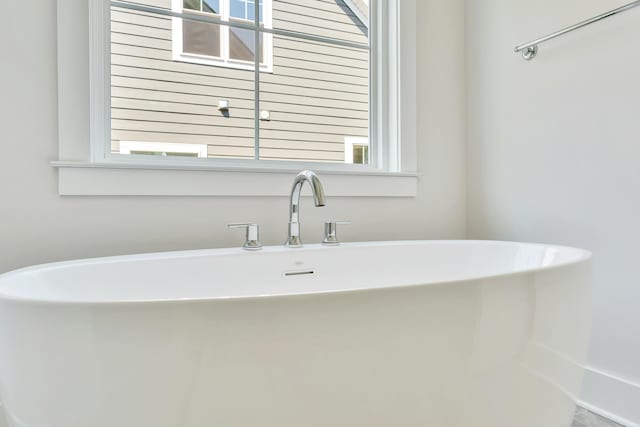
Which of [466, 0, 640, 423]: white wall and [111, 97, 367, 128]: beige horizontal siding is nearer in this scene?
[466, 0, 640, 423]: white wall

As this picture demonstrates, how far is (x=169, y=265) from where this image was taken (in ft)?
3.85

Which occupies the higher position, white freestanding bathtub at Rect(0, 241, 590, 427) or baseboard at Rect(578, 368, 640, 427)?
white freestanding bathtub at Rect(0, 241, 590, 427)

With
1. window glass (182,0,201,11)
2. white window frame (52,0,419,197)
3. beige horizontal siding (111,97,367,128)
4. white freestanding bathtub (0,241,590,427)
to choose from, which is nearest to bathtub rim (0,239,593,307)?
white freestanding bathtub (0,241,590,427)

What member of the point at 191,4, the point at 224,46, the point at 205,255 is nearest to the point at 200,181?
the point at 205,255

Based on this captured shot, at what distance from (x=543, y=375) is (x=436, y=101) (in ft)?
4.56

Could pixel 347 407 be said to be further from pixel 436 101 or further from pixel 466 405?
pixel 436 101

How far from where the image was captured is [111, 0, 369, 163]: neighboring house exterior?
148cm

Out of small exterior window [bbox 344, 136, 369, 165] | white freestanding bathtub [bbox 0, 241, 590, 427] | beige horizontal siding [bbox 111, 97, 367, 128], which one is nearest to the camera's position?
white freestanding bathtub [bbox 0, 241, 590, 427]

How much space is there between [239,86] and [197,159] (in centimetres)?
37

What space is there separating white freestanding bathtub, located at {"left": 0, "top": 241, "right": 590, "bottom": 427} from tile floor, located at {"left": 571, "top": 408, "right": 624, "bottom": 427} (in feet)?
1.77

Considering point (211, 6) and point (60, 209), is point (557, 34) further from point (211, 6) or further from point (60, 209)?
point (60, 209)

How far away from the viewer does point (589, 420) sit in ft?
4.36

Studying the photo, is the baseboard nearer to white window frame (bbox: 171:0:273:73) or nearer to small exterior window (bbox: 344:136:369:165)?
small exterior window (bbox: 344:136:369:165)

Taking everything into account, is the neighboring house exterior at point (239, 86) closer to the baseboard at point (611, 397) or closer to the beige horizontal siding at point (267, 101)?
the beige horizontal siding at point (267, 101)
